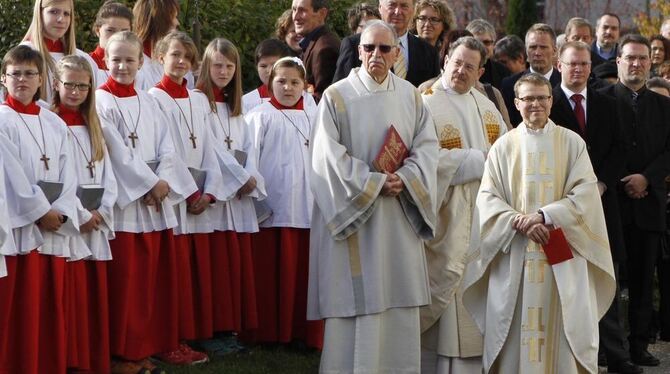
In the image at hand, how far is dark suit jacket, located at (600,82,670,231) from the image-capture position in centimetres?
1012

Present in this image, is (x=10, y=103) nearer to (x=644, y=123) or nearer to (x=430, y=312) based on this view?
(x=430, y=312)

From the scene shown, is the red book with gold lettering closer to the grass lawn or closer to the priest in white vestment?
the priest in white vestment

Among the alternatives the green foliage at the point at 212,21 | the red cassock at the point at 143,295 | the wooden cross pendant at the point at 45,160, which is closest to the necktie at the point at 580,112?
the green foliage at the point at 212,21

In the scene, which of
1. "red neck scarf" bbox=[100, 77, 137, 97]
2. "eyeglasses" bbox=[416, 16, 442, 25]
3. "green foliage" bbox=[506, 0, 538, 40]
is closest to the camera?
"red neck scarf" bbox=[100, 77, 137, 97]

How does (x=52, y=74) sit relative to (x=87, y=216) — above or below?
above

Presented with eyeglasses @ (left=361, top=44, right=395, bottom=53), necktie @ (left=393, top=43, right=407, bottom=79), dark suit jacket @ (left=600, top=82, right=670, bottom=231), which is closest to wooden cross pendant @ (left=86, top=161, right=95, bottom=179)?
eyeglasses @ (left=361, top=44, right=395, bottom=53)

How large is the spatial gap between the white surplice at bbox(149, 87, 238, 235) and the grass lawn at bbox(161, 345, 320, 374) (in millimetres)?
927

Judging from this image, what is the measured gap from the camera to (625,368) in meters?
9.63

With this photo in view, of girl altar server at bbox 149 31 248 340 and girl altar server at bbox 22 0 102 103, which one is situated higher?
girl altar server at bbox 22 0 102 103

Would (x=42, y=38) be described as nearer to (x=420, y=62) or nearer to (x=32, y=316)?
(x=32, y=316)

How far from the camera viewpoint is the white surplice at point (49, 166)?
764 centimetres

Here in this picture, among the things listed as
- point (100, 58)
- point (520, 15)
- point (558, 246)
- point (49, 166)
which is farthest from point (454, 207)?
point (520, 15)

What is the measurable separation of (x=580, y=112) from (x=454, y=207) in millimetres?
1483

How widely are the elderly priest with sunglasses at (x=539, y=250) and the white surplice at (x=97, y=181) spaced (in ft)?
7.59
